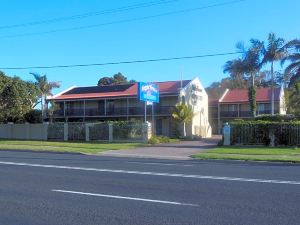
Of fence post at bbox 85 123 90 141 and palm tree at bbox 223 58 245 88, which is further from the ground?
palm tree at bbox 223 58 245 88

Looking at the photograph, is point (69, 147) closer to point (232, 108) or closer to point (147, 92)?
point (147, 92)

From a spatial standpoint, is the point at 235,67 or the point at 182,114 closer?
the point at 182,114

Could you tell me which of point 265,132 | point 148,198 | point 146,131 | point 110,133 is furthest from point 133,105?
point 148,198

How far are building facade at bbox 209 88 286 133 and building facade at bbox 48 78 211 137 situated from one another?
4418 mm

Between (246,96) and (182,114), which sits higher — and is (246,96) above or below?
above

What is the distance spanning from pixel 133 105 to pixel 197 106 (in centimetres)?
817

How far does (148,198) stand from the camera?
394 inches

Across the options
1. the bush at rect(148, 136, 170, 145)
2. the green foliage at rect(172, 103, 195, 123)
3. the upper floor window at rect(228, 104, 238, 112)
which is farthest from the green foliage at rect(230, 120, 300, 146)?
the upper floor window at rect(228, 104, 238, 112)

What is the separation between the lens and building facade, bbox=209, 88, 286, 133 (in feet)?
209

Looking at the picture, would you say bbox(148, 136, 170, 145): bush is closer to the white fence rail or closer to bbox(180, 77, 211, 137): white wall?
the white fence rail

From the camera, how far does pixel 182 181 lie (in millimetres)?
12898

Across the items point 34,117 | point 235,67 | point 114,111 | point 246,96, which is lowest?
point 34,117

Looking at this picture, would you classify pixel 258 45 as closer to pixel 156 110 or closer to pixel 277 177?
pixel 156 110

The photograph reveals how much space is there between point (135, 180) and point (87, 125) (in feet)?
102
